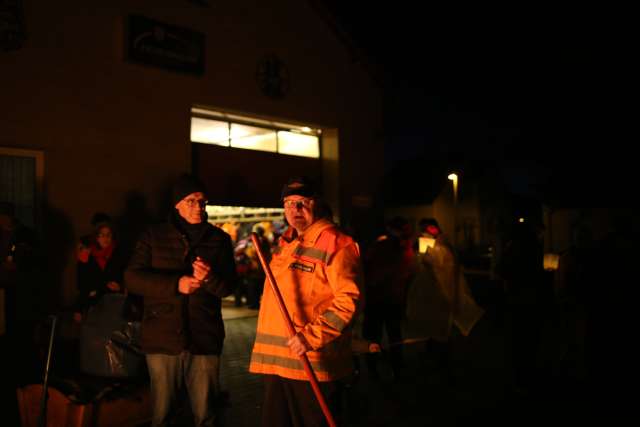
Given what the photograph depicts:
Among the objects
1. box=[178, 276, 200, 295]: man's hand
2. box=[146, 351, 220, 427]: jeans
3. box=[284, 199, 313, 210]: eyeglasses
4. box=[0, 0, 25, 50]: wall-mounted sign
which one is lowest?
box=[146, 351, 220, 427]: jeans

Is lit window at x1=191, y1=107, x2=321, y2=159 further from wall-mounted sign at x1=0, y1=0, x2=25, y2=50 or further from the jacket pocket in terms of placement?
the jacket pocket

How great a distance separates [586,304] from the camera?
6648 millimetres

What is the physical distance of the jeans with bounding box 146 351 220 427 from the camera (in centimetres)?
391

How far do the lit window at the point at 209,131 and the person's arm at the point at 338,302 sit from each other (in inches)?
289

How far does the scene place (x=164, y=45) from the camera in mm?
8906

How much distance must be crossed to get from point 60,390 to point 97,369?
13.5 inches

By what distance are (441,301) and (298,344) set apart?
480cm

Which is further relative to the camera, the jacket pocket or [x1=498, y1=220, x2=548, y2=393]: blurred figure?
[x1=498, y1=220, x2=548, y2=393]: blurred figure

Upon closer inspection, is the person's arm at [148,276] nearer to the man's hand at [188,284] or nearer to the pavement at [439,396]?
the man's hand at [188,284]

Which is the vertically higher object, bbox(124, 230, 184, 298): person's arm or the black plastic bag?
bbox(124, 230, 184, 298): person's arm

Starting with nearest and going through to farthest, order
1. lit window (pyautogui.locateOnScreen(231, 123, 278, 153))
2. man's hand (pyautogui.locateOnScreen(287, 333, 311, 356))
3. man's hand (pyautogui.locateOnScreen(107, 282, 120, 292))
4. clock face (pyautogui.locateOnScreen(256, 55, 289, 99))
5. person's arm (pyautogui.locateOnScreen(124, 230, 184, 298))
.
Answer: man's hand (pyautogui.locateOnScreen(287, 333, 311, 356)) < person's arm (pyautogui.locateOnScreen(124, 230, 184, 298)) < man's hand (pyautogui.locateOnScreen(107, 282, 120, 292)) < clock face (pyautogui.locateOnScreen(256, 55, 289, 99)) < lit window (pyautogui.locateOnScreen(231, 123, 278, 153))

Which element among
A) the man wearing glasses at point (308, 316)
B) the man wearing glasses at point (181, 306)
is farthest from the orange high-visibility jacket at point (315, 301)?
the man wearing glasses at point (181, 306)

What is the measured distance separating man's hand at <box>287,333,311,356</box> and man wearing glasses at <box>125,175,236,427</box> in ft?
3.39

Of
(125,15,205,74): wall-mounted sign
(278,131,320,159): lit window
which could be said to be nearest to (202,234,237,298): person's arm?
(125,15,205,74): wall-mounted sign
